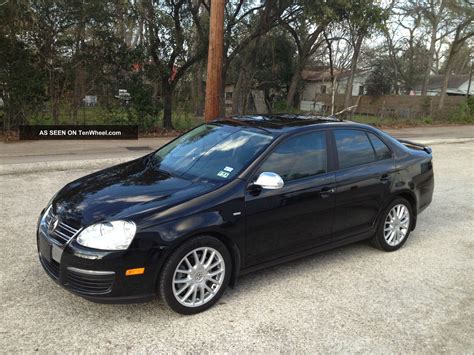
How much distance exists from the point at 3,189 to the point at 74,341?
4.99 m

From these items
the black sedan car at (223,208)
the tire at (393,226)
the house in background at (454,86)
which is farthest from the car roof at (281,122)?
the house in background at (454,86)

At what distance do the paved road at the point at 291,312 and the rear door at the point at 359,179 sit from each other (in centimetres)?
47

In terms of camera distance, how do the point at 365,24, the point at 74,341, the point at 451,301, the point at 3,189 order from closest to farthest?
the point at 74,341
the point at 451,301
the point at 3,189
the point at 365,24

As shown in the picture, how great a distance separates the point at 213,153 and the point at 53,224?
158 cm

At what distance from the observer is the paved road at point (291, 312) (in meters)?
3.11

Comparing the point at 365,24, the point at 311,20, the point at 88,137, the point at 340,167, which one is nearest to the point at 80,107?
the point at 88,137

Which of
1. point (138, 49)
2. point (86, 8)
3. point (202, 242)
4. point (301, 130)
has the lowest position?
point (202, 242)

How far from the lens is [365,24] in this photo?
15.0 meters

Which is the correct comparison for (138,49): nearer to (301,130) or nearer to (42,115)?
(42,115)

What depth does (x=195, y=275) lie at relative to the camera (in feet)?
11.2

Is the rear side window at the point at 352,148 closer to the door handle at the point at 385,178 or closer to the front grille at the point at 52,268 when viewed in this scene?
the door handle at the point at 385,178

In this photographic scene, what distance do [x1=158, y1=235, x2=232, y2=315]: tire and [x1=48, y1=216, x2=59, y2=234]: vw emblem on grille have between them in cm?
97

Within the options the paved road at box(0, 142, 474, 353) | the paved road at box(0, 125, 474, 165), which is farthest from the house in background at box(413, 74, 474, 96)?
the paved road at box(0, 142, 474, 353)

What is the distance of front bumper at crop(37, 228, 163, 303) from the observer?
3109 millimetres
